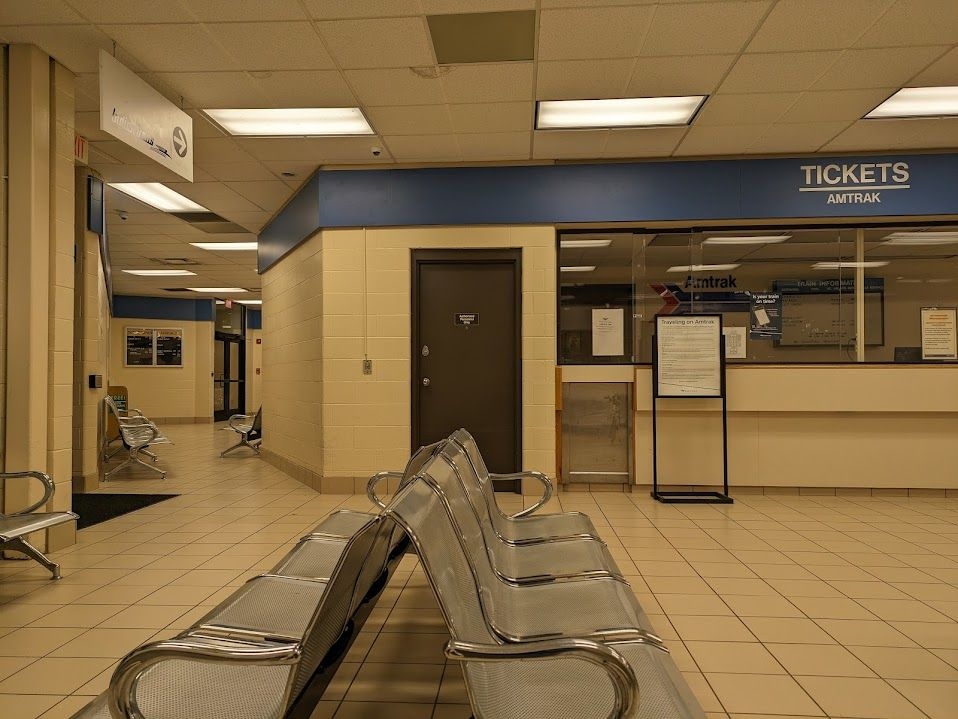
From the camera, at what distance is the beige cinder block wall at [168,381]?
1523cm

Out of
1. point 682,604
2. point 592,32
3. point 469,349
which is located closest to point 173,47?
Result: point 592,32

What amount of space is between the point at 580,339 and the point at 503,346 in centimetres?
76

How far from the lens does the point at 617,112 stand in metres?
5.07

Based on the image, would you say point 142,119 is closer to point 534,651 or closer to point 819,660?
point 534,651

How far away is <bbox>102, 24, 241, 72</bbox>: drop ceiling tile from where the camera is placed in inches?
150

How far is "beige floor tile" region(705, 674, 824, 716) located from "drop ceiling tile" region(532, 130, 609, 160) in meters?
4.21

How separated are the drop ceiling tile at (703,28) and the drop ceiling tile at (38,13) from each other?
10.5 ft

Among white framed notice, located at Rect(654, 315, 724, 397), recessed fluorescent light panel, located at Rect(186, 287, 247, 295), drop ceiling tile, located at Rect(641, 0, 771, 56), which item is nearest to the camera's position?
drop ceiling tile, located at Rect(641, 0, 771, 56)

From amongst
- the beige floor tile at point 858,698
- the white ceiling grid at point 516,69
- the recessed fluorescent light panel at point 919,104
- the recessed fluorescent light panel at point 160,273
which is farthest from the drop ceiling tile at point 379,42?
the recessed fluorescent light panel at point 160,273

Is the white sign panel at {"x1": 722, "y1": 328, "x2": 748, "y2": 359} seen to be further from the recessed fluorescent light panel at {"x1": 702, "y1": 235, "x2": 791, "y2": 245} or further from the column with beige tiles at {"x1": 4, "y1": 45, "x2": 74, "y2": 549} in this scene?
the column with beige tiles at {"x1": 4, "y1": 45, "x2": 74, "y2": 549}

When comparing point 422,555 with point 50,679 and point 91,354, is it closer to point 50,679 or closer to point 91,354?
point 50,679

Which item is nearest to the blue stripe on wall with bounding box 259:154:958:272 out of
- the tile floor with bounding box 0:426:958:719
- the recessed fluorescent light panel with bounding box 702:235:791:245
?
the recessed fluorescent light panel with bounding box 702:235:791:245

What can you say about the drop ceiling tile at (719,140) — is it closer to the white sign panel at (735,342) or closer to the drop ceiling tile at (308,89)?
the white sign panel at (735,342)

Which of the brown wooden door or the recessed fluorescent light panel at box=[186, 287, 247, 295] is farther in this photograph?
the recessed fluorescent light panel at box=[186, 287, 247, 295]
